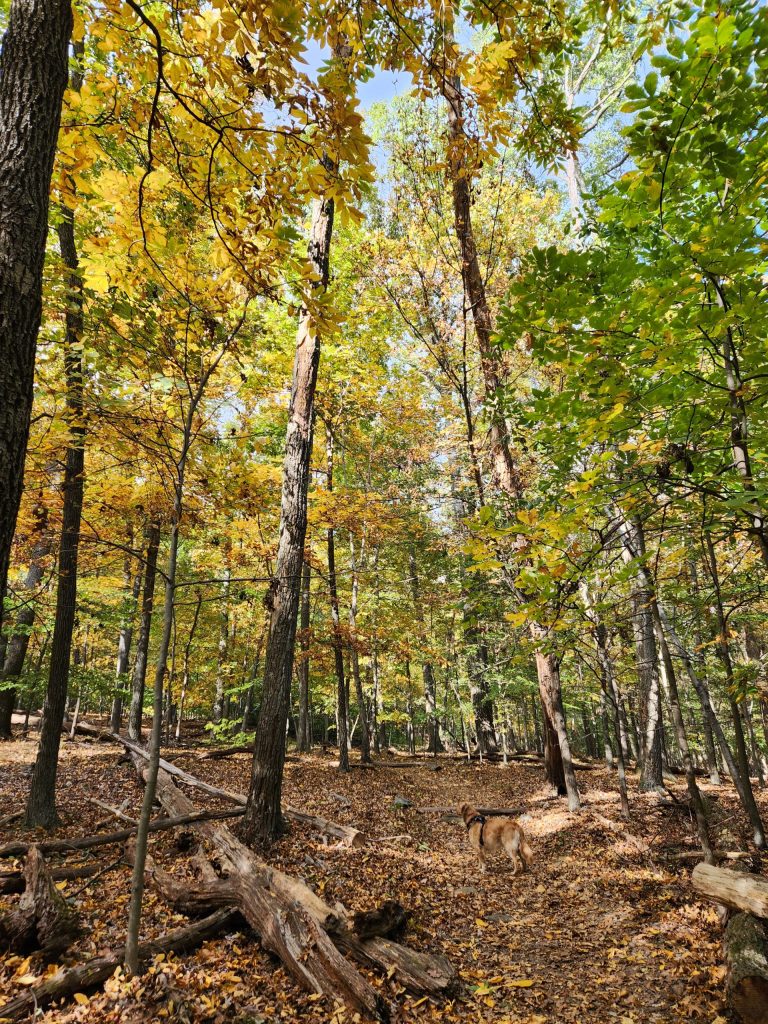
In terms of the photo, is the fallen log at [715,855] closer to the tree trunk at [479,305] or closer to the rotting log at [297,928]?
the rotting log at [297,928]

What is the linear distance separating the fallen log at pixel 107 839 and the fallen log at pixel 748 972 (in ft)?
16.4

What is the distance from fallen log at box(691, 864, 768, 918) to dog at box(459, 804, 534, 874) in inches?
103

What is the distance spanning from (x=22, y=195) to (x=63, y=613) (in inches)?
225

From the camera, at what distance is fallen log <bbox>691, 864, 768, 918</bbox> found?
141 inches

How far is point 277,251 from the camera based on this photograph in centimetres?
263

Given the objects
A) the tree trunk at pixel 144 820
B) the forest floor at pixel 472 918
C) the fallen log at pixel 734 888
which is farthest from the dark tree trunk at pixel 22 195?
the fallen log at pixel 734 888

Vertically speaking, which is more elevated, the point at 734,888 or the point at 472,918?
the point at 734,888

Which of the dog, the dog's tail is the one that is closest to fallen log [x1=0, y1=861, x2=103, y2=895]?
the dog

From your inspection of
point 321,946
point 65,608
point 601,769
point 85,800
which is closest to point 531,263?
point 321,946

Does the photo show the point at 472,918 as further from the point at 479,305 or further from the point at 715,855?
the point at 479,305

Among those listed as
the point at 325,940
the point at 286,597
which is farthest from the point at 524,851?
the point at 286,597

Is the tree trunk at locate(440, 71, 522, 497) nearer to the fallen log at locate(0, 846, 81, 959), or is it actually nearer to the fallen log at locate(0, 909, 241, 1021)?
the fallen log at locate(0, 909, 241, 1021)

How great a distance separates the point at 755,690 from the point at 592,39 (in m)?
15.4

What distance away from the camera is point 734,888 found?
3.74 meters
